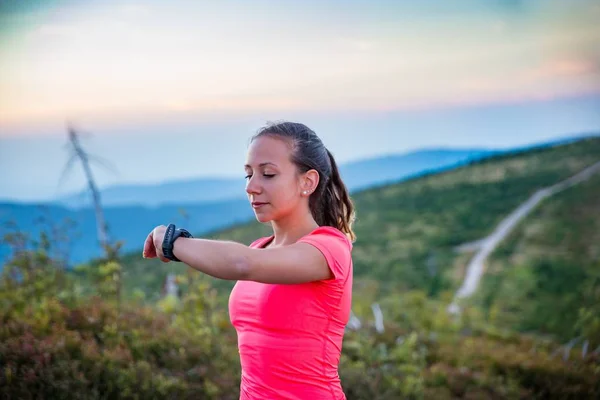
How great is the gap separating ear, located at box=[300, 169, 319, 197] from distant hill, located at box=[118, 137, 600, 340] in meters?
8.04

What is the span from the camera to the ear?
105 inches

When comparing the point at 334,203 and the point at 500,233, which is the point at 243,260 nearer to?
the point at 334,203

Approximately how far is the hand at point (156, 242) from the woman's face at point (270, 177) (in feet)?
1.45

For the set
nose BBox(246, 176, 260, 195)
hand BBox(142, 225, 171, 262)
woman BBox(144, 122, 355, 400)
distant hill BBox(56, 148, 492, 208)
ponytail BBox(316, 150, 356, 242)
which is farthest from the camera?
distant hill BBox(56, 148, 492, 208)

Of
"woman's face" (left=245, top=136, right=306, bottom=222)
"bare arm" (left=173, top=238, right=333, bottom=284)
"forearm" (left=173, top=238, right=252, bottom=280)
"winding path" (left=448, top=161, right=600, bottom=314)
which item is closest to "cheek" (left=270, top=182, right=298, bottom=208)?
"woman's face" (left=245, top=136, right=306, bottom=222)

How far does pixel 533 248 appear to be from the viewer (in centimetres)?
2384

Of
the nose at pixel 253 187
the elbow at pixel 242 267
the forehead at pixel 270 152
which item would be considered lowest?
the elbow at pixel 242 267

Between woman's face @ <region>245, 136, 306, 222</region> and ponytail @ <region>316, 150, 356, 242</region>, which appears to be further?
ponytail @ <region>316, 150, 356, 242</region>

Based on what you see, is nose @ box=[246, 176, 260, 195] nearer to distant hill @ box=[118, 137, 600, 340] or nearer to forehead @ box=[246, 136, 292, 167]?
forehead @ box=[246, 136, 292, 167]

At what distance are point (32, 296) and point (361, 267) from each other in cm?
1913

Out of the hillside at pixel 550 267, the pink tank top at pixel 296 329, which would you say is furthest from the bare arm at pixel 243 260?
the hillside at pixel 550 267

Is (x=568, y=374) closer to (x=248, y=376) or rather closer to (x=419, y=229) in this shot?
(x=248, y=376)

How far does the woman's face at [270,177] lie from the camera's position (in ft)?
8.42

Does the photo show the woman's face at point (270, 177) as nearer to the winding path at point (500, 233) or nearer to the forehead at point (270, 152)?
the forehead at point (270, 152)
